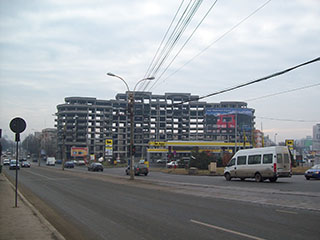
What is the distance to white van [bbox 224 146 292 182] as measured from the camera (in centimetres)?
2453

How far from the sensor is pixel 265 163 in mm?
25094

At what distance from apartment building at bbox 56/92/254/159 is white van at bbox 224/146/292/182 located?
9067 cm

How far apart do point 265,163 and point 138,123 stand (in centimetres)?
10400

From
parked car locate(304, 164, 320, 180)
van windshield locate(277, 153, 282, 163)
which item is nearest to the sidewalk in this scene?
van windshield locate(277, 153, 282, 163)

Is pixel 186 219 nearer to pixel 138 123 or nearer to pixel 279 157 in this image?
pixel 279 157

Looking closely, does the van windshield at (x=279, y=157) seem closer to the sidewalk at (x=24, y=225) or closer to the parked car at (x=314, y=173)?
the parked car at (x=314, y=173)

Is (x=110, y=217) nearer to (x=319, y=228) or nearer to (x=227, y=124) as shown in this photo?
(x=319, y=228)

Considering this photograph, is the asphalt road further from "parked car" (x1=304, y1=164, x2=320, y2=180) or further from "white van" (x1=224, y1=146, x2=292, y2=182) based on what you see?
"parked car" (x1=304, y1=164, x2=320, y2=180)

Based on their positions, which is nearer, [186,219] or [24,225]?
[24,225]

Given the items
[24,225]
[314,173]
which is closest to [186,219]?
[24,225]

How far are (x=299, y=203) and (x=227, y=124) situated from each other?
10414cm

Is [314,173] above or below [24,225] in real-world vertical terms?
below

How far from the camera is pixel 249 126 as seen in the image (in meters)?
114

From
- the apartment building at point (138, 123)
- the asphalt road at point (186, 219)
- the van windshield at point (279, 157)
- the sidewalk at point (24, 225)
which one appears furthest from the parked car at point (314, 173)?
the apartment building at point (138, 123)
